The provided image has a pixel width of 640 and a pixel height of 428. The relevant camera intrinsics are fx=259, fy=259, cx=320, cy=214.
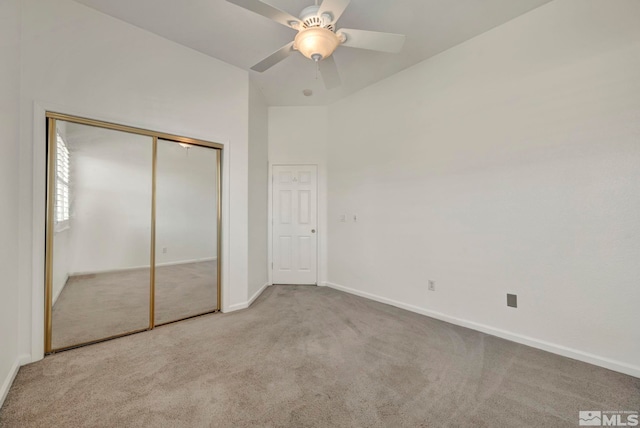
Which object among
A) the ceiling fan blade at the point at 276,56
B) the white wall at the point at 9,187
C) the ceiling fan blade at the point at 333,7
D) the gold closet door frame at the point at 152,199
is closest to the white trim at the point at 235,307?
the gold closet door frame at the point at 152,199

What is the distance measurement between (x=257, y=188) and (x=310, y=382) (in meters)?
2.67

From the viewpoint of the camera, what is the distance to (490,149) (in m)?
2.61

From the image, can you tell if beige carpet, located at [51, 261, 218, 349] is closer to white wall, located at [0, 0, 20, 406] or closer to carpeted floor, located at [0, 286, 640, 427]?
carpeted floor, located at [0, 286, 640, 427]

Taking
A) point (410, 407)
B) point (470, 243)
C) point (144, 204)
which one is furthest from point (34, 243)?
point (470, 243)

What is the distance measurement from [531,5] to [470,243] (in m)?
2.20

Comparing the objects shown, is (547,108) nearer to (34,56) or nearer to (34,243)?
(34,56)

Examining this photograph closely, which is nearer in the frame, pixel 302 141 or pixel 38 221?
pixel 38 221

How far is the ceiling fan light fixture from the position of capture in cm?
180

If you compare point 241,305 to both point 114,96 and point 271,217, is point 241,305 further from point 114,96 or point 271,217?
point 114,96

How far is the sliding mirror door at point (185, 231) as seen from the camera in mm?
2779

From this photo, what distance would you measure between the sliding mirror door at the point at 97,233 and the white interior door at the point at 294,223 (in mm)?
1967

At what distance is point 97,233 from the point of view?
2.42 meters

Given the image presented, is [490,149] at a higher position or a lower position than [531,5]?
lower

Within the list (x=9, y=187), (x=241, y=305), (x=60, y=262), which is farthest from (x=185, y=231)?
(x=9, y=187)
